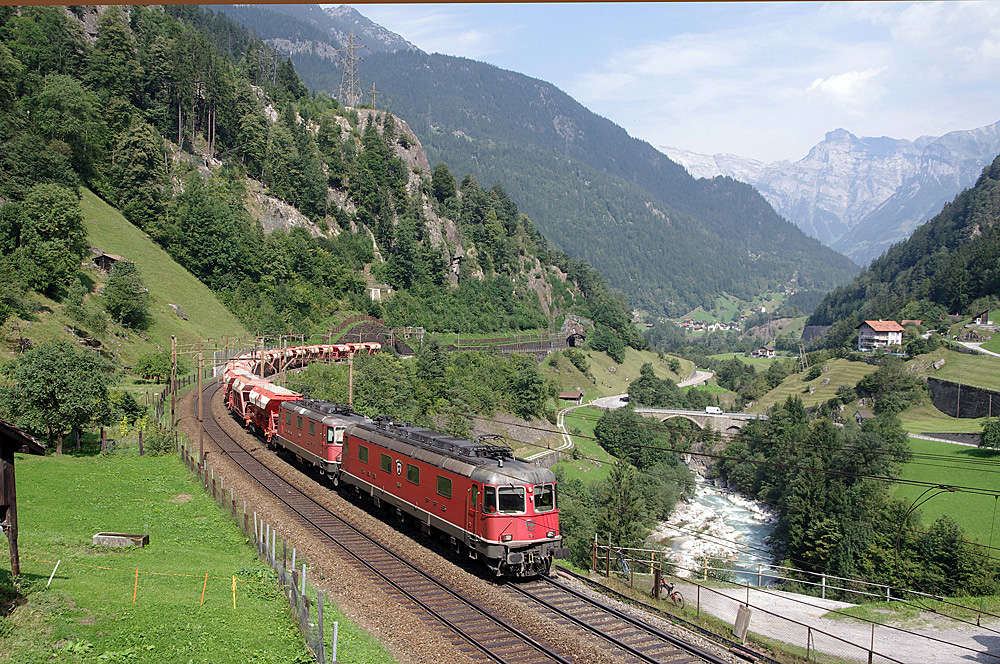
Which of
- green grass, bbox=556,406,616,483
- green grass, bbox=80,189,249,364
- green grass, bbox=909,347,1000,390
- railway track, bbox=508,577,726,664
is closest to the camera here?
railway track, bbox=508,577,726,664

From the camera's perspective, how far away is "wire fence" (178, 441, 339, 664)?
17438 millimetres

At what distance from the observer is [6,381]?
161ft

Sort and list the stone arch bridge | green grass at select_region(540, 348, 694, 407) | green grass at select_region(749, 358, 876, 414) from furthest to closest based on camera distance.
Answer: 1. green grass at select_region(540, 348, 694, 407)
2. green grass at select_region(749, 358, 876, 414)
3. the stone arch bridge

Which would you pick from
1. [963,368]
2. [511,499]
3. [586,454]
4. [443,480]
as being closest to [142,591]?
[443,480]

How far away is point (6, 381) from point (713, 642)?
167 ft

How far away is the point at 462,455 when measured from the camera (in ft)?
87.4

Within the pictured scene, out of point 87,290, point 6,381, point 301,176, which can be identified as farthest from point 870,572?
point 301,176

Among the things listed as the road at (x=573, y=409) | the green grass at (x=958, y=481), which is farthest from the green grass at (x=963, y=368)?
the road at (x=573, y=409)

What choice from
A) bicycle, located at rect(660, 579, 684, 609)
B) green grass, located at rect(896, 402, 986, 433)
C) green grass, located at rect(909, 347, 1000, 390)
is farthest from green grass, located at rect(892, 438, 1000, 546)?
bicycle, located at rect(660, 579, 684, 609)

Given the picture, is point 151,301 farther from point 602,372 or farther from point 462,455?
point 602,372

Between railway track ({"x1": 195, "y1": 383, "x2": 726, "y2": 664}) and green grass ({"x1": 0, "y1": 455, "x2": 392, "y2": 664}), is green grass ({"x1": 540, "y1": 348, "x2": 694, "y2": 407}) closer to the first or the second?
green grass ({"x1": 0, "y1": 455, "x2": 392, "y2": 664})

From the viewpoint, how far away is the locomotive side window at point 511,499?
23.9 m

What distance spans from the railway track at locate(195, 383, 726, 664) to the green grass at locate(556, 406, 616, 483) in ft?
182

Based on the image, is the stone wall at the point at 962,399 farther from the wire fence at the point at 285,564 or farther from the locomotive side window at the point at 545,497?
the wire fence at the point at 285,564
